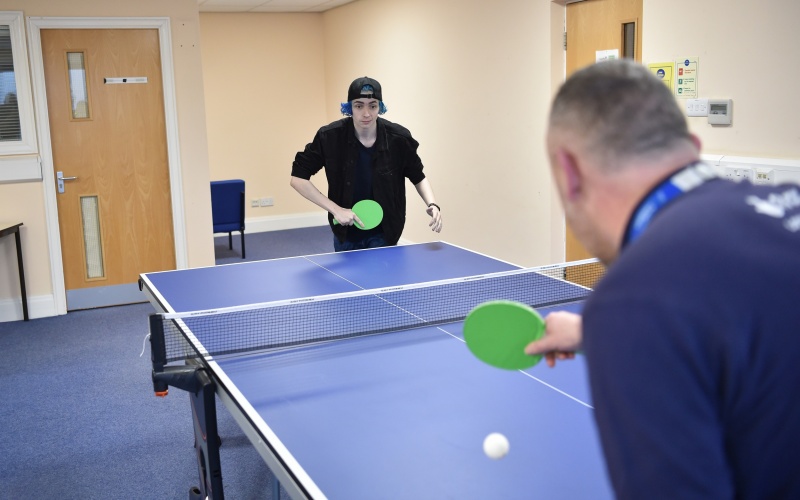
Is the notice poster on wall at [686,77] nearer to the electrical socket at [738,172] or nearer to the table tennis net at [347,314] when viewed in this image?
the electrical socket at [738,172]

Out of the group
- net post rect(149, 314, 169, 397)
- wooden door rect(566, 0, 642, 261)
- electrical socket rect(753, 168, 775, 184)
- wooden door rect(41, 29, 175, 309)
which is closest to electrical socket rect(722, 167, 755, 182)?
electrical socket rect(753, 168, 775, 184)

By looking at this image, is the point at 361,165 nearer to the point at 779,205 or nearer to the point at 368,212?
the point at 368,212

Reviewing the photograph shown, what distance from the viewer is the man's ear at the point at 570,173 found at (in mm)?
1061

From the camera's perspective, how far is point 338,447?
6.70ft

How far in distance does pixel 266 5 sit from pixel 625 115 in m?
9.60

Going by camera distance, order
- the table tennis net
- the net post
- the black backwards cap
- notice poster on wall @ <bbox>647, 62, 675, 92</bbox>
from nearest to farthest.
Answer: the net post < the table tennis net < the black backwards cap < notice poster on wall @ <bbox>647, 62, 675, 92</bbox>

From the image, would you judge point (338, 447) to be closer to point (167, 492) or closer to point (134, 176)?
point (167, 492)

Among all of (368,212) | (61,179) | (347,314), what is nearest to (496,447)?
(347,314)

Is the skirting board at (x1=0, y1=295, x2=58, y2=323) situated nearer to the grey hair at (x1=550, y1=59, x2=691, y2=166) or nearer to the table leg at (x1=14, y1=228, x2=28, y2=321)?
the table leg at (x1=14, y1=228, x2=28, y2=321)

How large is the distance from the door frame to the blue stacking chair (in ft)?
4.89

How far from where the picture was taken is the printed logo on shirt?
97 cm

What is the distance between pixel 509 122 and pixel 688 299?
6.37 meters

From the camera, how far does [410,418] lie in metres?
2.21

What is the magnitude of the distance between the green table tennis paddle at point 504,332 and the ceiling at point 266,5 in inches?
327
